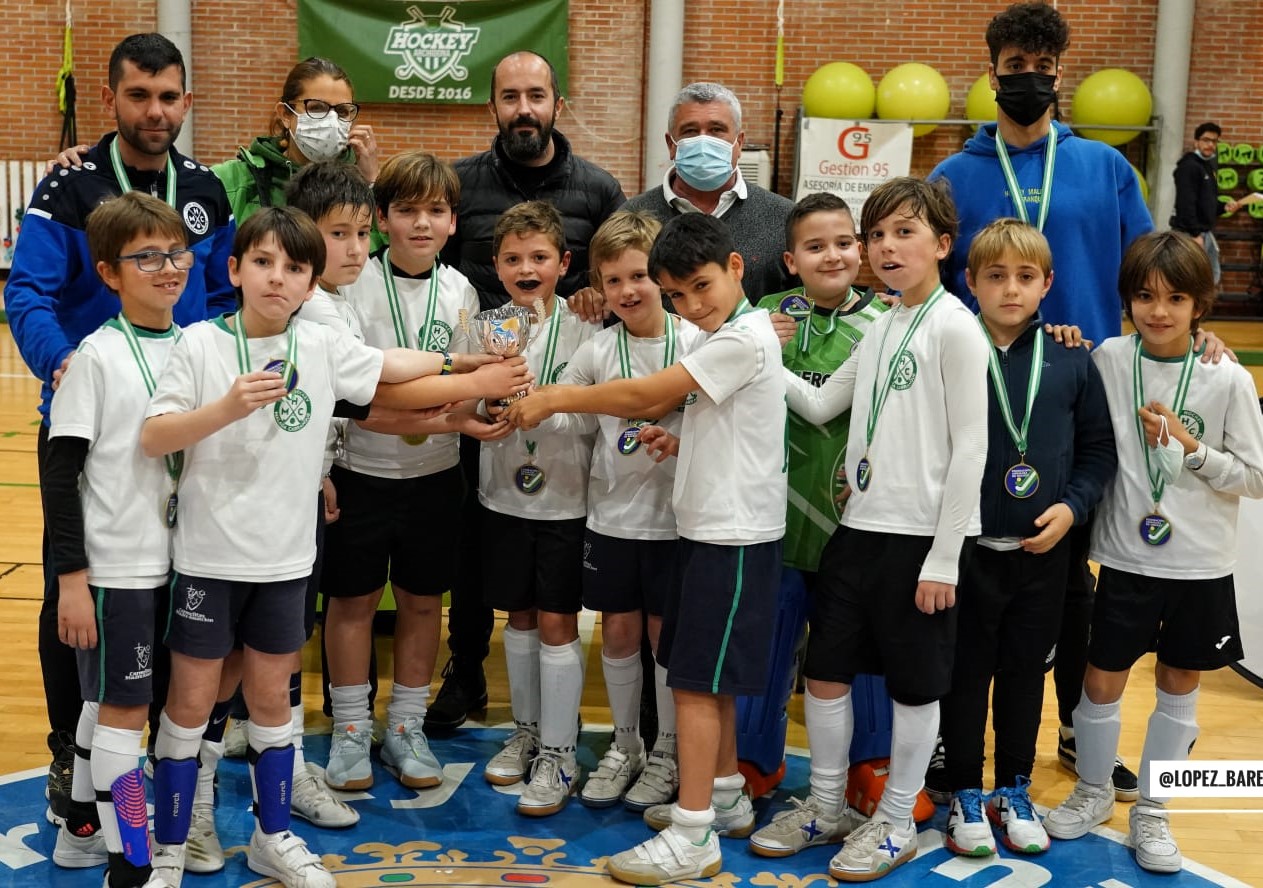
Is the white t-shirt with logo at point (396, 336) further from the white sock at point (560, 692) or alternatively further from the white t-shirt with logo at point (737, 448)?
the white t-shirt with logo at point (737, 448)

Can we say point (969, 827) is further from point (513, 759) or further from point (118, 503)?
point (118, 503)

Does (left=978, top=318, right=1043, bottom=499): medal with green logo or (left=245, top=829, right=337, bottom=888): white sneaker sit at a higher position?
(left=978, top=318, right=1043, bottom=499): medal with green logo

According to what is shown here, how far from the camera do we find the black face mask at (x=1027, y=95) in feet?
11.6

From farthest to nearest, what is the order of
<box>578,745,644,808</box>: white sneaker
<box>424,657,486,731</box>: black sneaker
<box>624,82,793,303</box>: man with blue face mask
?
<box>424,657,486,731</box>: black sneaker → <box>624,82,793,303</box>: man with blue face mask → <box>578,745,644,808</box>: white sneaker

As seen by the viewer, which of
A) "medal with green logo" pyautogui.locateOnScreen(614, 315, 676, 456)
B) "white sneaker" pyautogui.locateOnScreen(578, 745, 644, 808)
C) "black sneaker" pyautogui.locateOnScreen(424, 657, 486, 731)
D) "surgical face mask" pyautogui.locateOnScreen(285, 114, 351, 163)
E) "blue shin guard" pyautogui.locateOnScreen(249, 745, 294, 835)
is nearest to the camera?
"blue shin guard" pyautogui.locateOnScreen(249, 745, 294, 835)

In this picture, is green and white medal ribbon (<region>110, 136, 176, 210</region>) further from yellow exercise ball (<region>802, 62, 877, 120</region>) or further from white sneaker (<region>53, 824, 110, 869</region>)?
yellow exercise ball (<region>802, 62, 877, 120</region>)

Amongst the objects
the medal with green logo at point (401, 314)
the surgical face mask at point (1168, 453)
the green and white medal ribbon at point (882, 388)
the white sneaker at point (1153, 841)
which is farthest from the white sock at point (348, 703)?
the surgical face mask at point (1168, 453)

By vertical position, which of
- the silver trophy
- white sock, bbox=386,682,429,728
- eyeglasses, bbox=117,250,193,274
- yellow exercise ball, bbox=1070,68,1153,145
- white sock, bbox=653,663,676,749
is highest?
yellow exercise ball, bbox=1070,68,1153,145

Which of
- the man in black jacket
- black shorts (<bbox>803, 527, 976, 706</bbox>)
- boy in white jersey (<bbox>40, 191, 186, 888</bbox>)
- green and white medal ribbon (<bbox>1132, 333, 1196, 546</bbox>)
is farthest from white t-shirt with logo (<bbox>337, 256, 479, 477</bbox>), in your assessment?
green and white medal ribbon (<bbox>1132, 333, 1196, 546</bbox>)

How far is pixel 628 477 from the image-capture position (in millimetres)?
3342

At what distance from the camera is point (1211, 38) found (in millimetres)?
12766

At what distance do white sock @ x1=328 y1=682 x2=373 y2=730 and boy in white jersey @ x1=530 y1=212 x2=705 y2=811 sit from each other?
69cm

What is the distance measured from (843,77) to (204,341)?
1040 cm

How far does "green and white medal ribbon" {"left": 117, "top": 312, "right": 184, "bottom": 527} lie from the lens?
2.79 metres
